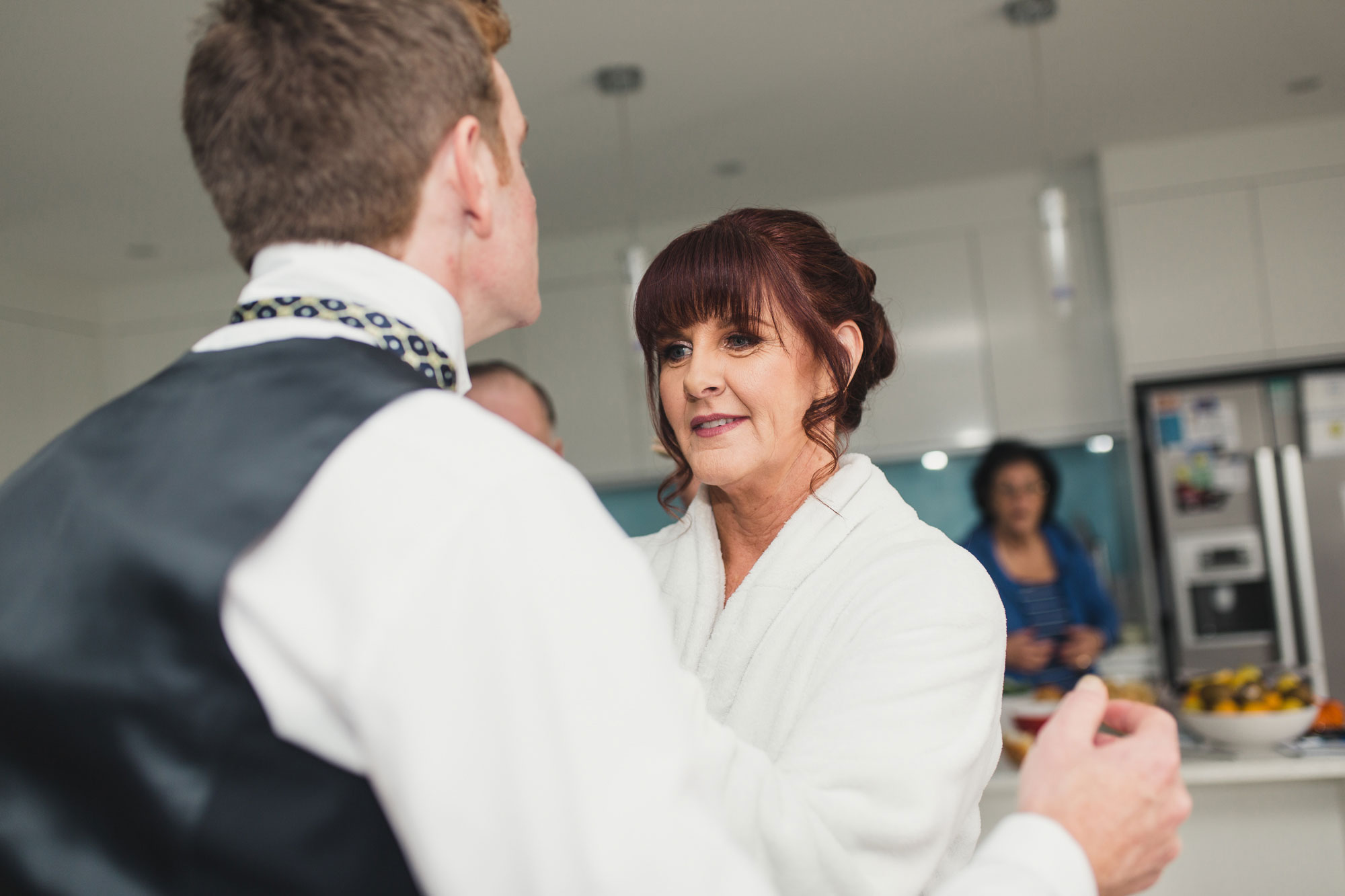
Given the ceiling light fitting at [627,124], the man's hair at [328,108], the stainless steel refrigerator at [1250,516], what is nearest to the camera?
the man's hair at [328,108]

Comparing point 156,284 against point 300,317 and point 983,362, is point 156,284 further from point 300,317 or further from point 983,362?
point 300,317

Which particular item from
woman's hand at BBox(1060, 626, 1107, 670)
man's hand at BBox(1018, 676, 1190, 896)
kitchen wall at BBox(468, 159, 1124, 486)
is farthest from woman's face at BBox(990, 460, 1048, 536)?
man's hand at BBox(1018, 676, 1190, 896)

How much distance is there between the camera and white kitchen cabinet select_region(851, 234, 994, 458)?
4555 millimetres

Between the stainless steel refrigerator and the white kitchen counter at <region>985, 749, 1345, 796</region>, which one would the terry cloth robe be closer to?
the white kitchen counter at <region>985, 749, 1345, 796</region>

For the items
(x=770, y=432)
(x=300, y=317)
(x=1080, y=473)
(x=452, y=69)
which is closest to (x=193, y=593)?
(x=300, y=317)

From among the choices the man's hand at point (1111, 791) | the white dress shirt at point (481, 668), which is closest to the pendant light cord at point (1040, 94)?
the man's hand at point (1111, 791)

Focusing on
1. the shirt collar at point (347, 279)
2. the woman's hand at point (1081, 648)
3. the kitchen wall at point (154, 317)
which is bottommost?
the woman's hand at point (1081, 648)

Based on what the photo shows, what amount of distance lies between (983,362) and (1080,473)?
698mm

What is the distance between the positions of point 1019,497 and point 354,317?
130 inches

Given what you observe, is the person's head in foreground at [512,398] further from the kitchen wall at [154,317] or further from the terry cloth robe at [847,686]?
the kitchen wall at [154,317]

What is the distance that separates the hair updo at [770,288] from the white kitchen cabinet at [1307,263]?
3.56 meters

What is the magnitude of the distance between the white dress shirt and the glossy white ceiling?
2212mm

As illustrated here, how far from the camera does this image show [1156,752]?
0.71m

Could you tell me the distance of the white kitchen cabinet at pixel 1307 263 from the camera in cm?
411
